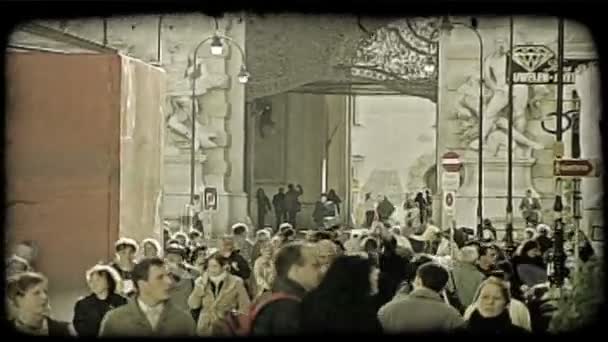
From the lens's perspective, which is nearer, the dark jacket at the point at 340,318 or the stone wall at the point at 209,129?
the dark jacket at the point at 340,318

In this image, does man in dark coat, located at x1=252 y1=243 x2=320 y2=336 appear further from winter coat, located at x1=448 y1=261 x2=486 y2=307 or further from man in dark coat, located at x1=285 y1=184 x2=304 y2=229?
winter coat, located at x1=448 y1=261 x2=486 y2=307

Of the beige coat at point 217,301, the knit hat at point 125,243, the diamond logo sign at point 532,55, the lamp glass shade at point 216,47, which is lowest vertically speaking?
the beige coat at point 217,301

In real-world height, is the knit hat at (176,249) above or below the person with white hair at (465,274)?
above

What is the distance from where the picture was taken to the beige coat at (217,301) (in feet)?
4.33

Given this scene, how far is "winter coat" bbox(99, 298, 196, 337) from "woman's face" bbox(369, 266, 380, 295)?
0.28 m

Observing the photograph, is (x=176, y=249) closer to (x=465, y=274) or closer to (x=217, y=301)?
(x=217, y=301)

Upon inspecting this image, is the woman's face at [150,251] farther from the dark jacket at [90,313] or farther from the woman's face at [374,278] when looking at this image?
the woman's face at [374,278]

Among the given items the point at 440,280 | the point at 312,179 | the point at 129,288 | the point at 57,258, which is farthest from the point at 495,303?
the point at 57,258

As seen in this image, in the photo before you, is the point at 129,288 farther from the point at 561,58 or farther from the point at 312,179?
the point at 561,58

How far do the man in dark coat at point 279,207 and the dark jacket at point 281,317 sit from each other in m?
0.11

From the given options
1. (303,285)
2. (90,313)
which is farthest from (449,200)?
(90,313)

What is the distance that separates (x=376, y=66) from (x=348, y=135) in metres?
0.12

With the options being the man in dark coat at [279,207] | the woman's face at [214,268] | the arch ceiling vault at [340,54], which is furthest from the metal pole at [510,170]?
the woman's face at [214,268]

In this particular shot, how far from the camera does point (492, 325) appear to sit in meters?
1.30
